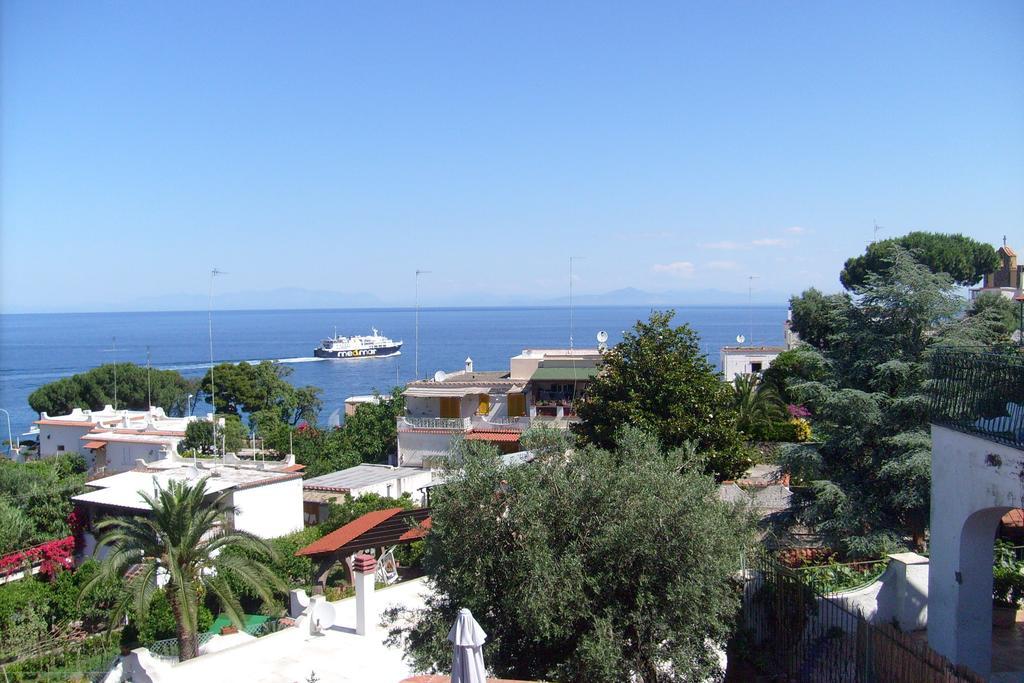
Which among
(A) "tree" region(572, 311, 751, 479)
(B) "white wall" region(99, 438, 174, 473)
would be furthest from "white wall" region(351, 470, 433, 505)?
(B) "white wall" region(99, 438, 174, 473)

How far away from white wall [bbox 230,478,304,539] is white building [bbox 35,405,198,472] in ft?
26.7

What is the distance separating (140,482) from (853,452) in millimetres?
19012

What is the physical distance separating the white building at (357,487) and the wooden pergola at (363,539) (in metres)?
4.79

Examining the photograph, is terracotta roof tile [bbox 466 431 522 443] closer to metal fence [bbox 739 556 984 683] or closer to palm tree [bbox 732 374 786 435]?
palm tree [bbox 732 374 786 435]

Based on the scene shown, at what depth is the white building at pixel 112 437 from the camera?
31.8 m

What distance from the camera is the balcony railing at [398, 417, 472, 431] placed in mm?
30250

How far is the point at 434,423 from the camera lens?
30734mm

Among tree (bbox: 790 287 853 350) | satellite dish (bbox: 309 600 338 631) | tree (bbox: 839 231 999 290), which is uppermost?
tree (bbox: 839 231 999 290)

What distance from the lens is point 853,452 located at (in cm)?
1465

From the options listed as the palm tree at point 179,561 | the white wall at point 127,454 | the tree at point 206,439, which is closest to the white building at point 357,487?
the palm tree at point 179,561

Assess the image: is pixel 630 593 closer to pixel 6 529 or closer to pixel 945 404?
pixel 945 404

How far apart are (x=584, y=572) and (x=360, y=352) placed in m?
150

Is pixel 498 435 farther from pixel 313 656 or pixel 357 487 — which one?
pixel 313 656

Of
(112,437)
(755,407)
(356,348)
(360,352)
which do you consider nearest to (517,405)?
(755,407)
